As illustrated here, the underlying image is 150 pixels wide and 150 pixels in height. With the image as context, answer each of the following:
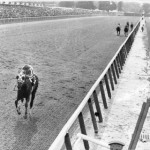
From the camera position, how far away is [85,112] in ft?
27.4

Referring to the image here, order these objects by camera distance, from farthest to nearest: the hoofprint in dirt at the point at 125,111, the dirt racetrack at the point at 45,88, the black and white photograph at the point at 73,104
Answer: the dirt racetrack at the point at 45,88 → the hoofprint in dirt at the point at 125,111 → the black and white photograph at the point at 73,104

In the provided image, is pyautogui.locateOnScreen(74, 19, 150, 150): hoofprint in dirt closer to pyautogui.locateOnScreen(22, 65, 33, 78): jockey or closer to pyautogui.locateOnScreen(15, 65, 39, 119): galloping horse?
A: pyautogui.locateOnScreen(15, 65, 39, 119): galloping horse

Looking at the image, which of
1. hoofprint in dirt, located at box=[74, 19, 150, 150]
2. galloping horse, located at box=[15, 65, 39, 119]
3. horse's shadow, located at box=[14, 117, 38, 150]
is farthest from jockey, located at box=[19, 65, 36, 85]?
hoofprint in dirt, located at box=[74, 19, 150, 150]

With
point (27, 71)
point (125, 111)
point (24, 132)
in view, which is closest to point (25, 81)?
point (27, 71)

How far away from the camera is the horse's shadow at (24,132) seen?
253 inches

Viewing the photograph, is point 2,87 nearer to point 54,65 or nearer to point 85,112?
point 85,112

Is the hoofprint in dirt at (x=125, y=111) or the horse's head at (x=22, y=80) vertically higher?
the horse's head at (x=22, y=80)

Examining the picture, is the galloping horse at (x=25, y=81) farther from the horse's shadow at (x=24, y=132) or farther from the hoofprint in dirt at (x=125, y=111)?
the hoofprint in dirt at (x=125, y=111)

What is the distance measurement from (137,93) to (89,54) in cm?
1072

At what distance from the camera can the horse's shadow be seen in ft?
21.1

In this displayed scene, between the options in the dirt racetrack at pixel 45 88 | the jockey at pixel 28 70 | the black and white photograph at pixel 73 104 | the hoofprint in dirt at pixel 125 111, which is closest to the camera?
the black and white photograph at pixel 73 104

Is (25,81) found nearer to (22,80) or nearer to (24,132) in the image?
(22,80)

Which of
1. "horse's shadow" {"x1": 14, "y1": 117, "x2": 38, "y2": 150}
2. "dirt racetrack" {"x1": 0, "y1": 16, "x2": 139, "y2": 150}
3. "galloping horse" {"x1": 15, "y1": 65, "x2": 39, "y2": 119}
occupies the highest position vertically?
"galloping horse" {"x1": 15, "y1": 65, "x2": 39, "y2": 119}

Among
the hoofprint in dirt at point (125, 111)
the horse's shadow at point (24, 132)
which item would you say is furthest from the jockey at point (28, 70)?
the hoofprint in dirt at point (125, 111)
